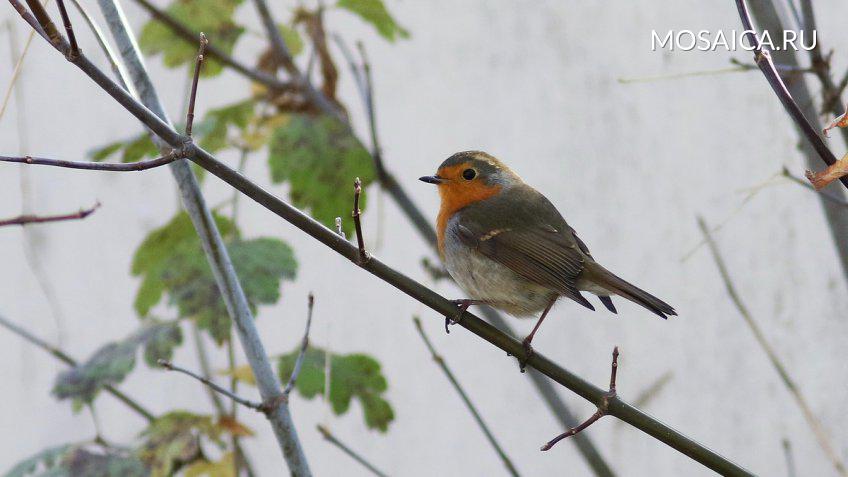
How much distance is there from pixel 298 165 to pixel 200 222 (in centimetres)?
55

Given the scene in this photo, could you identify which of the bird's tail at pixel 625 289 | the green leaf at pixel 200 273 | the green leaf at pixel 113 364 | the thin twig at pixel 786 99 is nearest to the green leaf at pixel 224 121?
the green leaf at pixel 200 273

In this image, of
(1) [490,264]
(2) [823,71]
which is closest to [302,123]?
(1) [490,264]

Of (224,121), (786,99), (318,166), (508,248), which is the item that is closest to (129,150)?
(224,121)

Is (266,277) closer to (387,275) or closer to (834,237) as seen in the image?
(387,275)

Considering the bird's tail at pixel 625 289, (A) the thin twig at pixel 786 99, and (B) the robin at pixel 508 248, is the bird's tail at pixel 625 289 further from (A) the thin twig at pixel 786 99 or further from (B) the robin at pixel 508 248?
(A) the thin twig at pixel 786 99

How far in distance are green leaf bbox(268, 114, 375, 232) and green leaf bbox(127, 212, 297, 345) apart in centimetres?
17

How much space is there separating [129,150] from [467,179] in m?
0.65

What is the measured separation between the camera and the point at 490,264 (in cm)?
159

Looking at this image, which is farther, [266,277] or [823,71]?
[266,277]

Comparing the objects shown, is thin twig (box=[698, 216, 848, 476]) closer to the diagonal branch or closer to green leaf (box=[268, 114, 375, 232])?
the diagonal branch

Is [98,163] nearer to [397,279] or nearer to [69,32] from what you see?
[69,32]

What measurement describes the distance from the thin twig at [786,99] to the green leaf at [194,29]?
50.8 inches

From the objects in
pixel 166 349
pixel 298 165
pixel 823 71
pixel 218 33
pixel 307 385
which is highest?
pixel 218 33

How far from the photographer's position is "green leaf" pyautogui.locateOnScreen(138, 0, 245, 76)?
1899 millimetres
